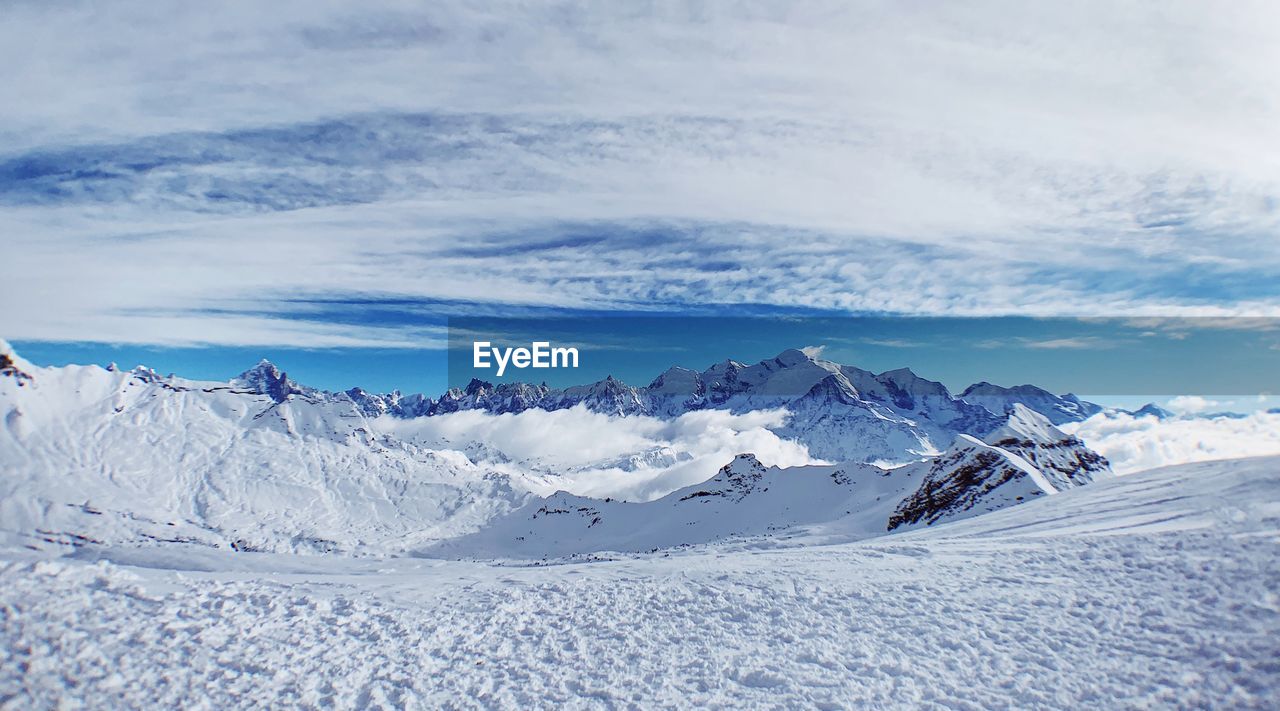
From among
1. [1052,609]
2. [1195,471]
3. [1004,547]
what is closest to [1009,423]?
[1195,471]

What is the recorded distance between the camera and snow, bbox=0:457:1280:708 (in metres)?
14.5

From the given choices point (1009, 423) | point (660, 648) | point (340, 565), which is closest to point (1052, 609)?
point (660, 648)

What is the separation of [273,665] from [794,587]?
15.3m

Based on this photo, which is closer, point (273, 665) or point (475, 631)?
point (273, 665)

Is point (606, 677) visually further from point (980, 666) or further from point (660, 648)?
point (980, 666)

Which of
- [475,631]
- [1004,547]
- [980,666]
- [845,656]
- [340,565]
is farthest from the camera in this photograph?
[340,565]

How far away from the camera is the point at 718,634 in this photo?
1859 centimetres

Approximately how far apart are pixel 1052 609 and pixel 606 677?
1213 cm

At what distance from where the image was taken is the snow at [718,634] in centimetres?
1450

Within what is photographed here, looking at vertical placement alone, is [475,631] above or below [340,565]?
above

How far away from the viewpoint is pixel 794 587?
22375 mm

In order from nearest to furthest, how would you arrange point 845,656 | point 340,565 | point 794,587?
1. point 845,656
2. point 794,587
3. point 340,565

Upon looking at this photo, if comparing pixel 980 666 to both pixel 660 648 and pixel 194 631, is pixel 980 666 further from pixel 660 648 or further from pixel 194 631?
pixel 194 631

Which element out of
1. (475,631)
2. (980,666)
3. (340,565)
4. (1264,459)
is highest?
(1264,459)
